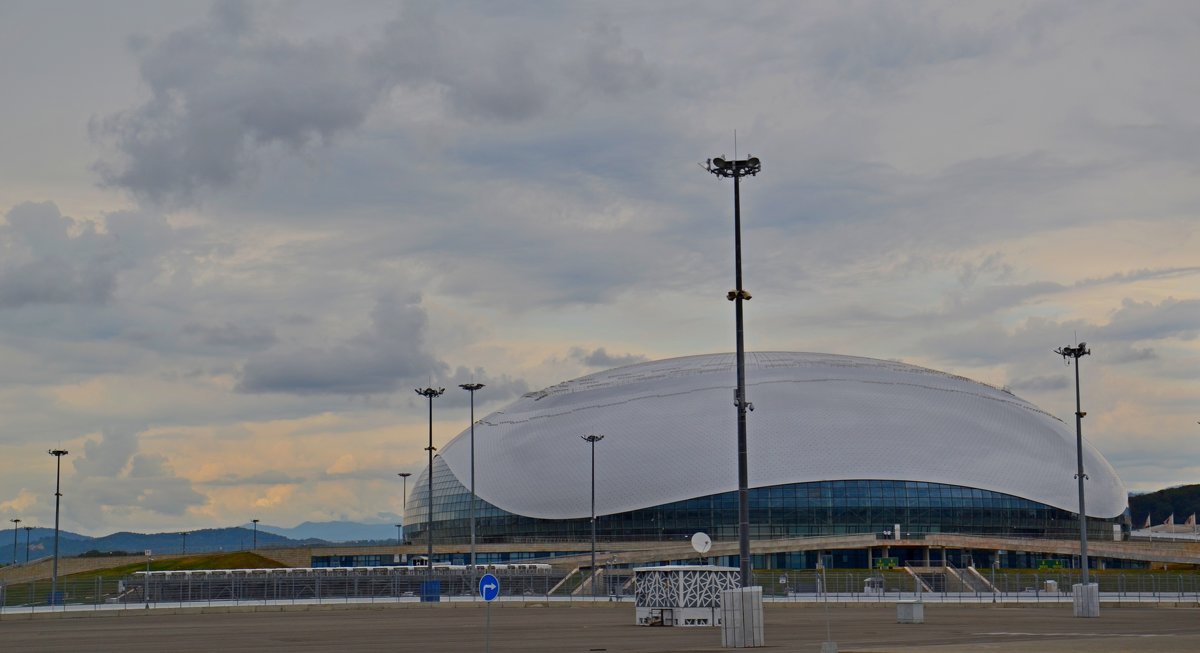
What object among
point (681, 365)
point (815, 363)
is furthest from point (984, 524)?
point (681, 365)

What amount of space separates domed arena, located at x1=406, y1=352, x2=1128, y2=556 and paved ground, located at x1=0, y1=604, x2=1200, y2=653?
5025 centimetres

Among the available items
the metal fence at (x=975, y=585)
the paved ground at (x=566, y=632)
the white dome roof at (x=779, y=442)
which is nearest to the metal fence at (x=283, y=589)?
the paved ground at (x=566, y=632)

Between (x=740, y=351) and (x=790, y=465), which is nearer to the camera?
(x=740, y=351)

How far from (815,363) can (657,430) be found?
79.7 feet

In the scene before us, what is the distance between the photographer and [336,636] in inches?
1565

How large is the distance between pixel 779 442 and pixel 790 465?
320 cm

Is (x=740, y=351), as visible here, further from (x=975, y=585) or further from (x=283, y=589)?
(x=975, y=585)

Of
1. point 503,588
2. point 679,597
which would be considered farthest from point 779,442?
point 679,597

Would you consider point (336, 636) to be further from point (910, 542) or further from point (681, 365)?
point (681, 365)

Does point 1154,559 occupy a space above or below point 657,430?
below

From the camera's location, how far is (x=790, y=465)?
112 metres

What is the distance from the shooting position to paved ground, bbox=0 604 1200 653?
3353 centimetres

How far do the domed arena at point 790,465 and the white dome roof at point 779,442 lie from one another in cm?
15

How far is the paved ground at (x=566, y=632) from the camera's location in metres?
33.5
